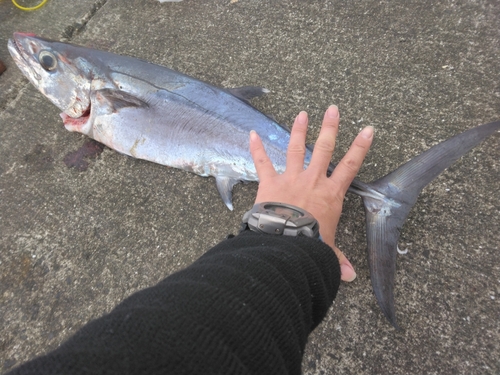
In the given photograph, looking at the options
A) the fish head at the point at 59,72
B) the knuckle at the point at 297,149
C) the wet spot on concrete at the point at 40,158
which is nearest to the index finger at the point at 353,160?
the knuckle at the point at 297,149

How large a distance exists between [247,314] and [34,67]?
8.75 feet

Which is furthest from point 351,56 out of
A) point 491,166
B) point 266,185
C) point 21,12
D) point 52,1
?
point 21,12

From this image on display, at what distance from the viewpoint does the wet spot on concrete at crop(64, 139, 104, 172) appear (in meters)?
2.59

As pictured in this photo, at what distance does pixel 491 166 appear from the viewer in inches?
80.4

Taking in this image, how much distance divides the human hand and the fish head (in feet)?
5.05

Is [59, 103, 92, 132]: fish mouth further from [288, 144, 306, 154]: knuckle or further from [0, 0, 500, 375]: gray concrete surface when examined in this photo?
[288, 144, 306, 154]: knuckle

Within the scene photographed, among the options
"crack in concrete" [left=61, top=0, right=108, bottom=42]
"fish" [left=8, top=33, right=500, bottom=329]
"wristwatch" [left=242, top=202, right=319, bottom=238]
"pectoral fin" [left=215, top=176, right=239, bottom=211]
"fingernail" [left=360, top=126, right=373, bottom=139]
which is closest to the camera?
"wristwatch" [left=242, top=202, right=319, bottom=238]

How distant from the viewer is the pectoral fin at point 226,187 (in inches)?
87.7

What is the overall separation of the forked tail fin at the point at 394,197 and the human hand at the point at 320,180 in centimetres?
17

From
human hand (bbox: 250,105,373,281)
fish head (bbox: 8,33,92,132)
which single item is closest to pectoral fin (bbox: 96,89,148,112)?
fish head (bbox: 8,33,92,132)

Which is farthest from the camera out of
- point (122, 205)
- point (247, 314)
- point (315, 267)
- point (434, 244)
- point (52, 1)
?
point (52, 1)

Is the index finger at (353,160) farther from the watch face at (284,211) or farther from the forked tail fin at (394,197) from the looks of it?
the watch face at (284,211)

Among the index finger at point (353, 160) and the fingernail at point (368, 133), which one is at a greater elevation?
the fingernail at point (368, 133)

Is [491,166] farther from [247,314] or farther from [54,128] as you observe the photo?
[54,128]
